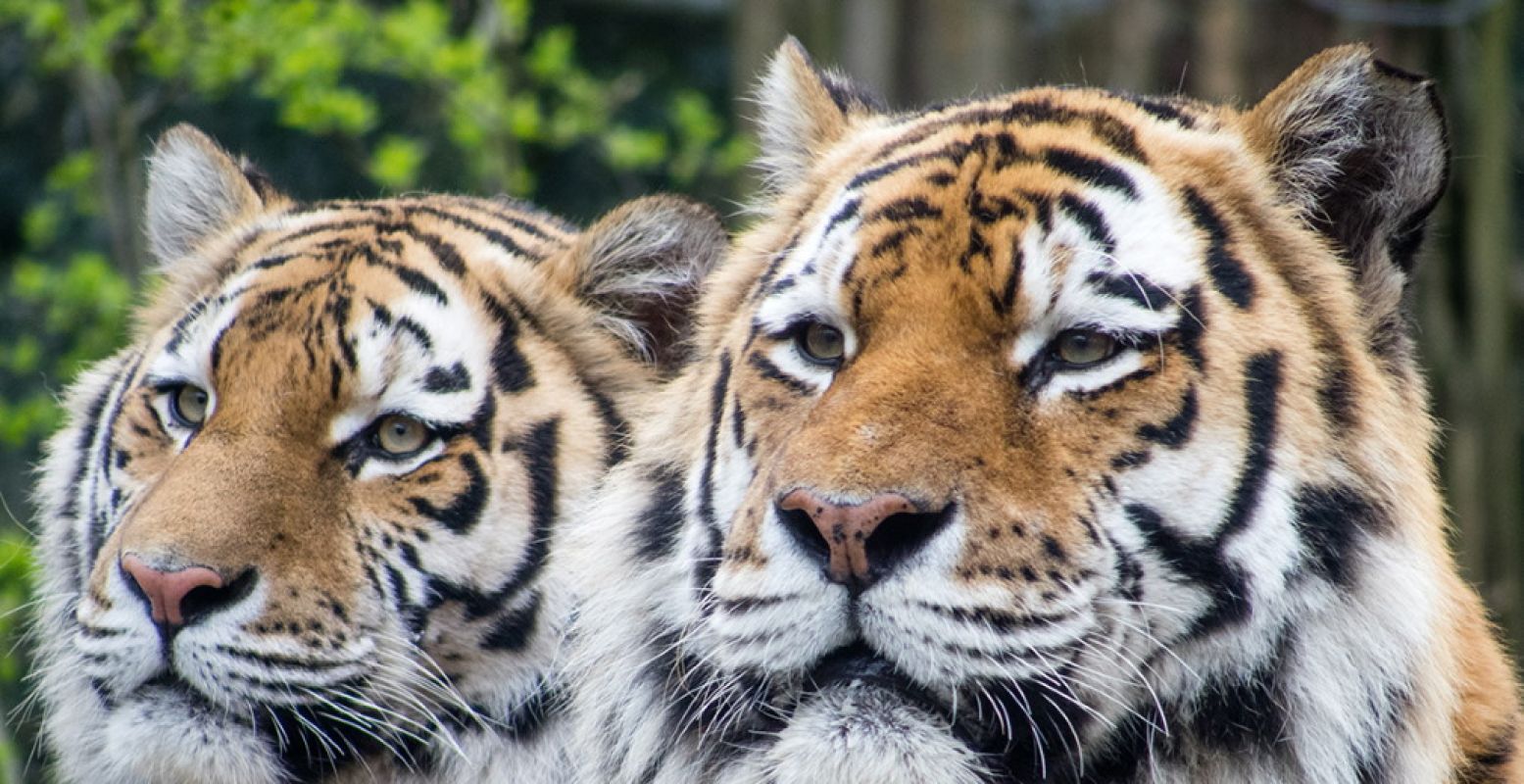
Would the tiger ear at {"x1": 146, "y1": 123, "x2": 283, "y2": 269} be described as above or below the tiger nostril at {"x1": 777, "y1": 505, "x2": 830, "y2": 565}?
above

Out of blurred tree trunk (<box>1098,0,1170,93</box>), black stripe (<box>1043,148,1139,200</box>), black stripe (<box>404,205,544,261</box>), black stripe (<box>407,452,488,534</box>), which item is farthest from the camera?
blurred tree trunk (<box>1098,0,1170,93</box>)

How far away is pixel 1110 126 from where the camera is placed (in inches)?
122

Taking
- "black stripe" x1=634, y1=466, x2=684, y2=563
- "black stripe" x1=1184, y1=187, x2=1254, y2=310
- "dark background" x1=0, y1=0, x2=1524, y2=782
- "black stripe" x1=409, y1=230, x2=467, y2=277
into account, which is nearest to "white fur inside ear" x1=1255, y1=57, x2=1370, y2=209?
"black stripe" x1=1184, y1=187, x2=1254, y2=310

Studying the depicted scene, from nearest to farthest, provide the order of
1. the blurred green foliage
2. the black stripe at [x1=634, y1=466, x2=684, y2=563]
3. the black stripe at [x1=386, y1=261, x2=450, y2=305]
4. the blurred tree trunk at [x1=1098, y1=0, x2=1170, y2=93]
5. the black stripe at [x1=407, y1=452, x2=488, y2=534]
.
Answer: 1. the black stripe at [x1=634, y1=466, x2=684, y2=563]
2. the black stripe at [x1=407, y1=452, x2=488, y2=534]
3. the black stripe at [x1=386, y1=261, x2=450, y2=305]
4. the blurred green foliage
5. the blurred tree trunk at [x1=1098, y1=0, x2=1170, y2=93]

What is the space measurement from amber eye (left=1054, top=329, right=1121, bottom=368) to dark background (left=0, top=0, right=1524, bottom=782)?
1900 mm

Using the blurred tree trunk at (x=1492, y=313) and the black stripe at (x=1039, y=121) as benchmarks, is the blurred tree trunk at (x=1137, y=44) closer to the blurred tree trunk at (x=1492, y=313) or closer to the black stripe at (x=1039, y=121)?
the blurred tree trunk at (x=1492, y=313)

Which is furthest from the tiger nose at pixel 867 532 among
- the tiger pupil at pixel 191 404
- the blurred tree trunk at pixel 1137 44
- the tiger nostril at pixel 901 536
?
the blurred tree trunk at pixel 1137 44

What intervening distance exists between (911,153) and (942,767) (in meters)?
1.18

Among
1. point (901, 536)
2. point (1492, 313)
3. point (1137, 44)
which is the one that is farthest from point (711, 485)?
point (1137, 44)

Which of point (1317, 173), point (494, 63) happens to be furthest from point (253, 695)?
point (494, 63)

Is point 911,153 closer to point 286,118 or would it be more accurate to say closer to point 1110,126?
point 1110,126

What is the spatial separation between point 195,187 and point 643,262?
1.21 meters

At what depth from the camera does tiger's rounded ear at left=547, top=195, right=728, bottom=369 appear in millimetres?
3791

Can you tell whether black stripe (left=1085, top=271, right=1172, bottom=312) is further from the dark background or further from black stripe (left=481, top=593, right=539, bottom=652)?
the dark background
